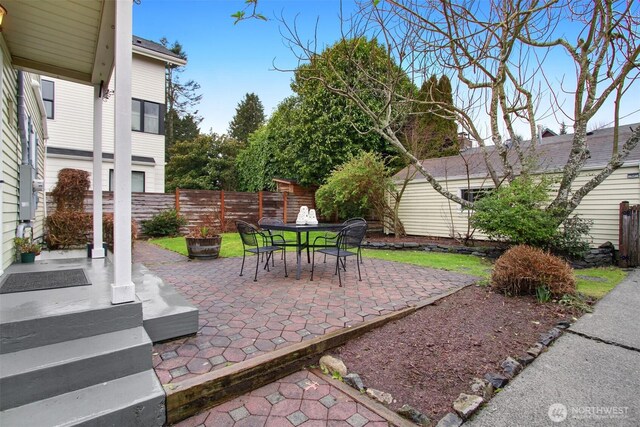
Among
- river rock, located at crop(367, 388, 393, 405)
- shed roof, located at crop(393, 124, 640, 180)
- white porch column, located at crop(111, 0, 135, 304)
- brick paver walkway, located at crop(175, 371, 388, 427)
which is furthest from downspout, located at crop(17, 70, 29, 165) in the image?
shed roof, located at crop(393, 124, 640, 180)

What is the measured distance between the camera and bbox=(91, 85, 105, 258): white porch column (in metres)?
4.26

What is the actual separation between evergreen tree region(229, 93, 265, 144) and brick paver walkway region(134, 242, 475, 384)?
28602 millimetres

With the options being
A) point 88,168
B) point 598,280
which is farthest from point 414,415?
point 88,168

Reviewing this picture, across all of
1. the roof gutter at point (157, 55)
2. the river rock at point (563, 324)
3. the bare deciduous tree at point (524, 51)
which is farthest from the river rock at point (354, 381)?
the roof gutter at point (157, 55)

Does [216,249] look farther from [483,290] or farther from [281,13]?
[483,290]

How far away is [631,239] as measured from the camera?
6.54 meters

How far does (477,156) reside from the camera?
436 inches

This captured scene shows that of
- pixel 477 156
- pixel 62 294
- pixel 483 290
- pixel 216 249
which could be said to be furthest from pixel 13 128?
pixel 477 156

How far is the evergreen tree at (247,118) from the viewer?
33.0 meters

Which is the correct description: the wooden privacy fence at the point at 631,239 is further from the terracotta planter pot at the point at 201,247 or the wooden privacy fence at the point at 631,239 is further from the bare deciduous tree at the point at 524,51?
the terracotta planter pot at the point at 201,247

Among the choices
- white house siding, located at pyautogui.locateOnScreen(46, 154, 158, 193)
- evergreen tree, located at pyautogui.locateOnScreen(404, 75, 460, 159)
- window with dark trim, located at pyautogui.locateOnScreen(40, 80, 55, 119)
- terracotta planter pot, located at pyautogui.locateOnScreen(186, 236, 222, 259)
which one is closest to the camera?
terracotta planter pot, located at pyautogui.locateOnScreen(186, 236, 222, 259)

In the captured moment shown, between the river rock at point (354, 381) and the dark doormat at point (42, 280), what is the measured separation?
2576 millimetres

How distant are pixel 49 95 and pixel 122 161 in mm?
11419

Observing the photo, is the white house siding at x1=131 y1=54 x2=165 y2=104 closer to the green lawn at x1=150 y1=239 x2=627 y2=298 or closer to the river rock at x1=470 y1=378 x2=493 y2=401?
the green lawn at x1=150 y1=239 x2=627 y2=298
